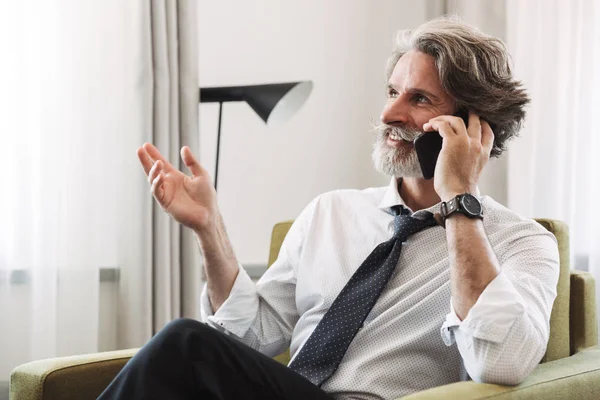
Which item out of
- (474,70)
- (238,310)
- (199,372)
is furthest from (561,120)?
(199,372)

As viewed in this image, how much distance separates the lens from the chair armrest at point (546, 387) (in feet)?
4.27

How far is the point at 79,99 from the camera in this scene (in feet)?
8.43

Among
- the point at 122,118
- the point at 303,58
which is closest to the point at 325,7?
the point at 303,58

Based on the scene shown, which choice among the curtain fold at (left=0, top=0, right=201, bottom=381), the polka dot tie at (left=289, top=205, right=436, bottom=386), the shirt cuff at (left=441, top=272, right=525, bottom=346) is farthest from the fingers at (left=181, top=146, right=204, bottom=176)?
the curtain fold at (left=0, top=0, right=201, bottom=381)

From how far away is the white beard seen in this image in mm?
1751

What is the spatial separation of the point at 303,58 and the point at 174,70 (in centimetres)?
65

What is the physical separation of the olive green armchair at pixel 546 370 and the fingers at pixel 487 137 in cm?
27

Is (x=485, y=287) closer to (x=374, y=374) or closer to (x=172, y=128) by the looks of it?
(x=374, y=374)

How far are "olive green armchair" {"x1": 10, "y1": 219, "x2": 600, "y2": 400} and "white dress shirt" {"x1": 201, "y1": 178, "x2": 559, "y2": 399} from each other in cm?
5

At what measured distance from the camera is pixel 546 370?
58.6 inches

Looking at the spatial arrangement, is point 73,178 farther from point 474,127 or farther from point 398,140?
point 474,127

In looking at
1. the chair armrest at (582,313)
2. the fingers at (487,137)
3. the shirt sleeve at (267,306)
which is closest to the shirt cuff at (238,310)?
the shirt sleeve at (267,306)

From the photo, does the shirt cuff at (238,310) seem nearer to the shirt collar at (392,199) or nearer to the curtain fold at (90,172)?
the shirt collar at (392,199)

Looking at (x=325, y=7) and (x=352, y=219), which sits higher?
(x=325, y=7)
